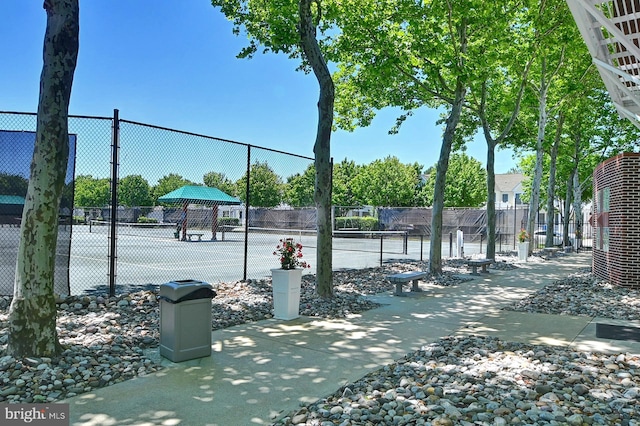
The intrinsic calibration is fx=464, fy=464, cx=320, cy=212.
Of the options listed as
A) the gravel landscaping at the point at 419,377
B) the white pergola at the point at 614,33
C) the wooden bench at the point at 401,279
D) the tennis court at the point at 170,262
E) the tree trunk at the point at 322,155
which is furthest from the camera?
the wooden bench at the point at 401,279

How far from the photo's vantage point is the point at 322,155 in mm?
9141

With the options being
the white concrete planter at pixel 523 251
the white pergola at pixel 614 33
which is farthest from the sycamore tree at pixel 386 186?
the white pergola at pixel 614 33

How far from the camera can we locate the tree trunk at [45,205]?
4.73 m

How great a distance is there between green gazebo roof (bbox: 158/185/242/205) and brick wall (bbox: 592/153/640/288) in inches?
392

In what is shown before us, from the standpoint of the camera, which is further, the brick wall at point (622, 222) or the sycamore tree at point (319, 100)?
the brick wall at point (622, 222)

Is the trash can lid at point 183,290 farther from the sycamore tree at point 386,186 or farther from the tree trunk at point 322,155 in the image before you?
the sycamore tree at point 386,186

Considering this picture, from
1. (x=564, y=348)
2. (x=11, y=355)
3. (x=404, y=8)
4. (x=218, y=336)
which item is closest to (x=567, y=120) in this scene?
(x=404, y=8)

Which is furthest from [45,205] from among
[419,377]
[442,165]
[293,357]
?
[442,165]

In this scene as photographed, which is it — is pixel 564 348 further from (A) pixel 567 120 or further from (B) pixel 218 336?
(A) pixel 567 120

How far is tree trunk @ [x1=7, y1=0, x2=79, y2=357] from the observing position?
4727 millimetres

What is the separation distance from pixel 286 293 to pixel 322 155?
3.04m

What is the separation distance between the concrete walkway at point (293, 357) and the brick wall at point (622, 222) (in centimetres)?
338

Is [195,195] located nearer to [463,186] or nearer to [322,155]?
[322,155]

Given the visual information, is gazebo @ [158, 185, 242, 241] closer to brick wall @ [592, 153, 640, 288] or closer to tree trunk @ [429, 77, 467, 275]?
tree trunk @ [429, 77, 467, 275]
